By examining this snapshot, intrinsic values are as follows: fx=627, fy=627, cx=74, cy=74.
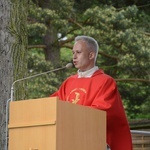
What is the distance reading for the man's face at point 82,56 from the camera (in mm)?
4984

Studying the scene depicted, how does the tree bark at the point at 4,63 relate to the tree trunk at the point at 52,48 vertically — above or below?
below

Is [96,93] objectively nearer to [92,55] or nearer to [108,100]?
[108,100]

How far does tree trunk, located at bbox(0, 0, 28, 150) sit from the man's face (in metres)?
1.25

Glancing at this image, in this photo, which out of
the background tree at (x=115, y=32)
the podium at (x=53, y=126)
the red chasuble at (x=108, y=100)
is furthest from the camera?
the background tree at (x=115, y=32)

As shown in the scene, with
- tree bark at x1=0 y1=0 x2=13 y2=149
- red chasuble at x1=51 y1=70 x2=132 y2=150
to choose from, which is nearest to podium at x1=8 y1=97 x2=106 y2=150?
red chasuble at x1=51 y1=70 x2=132 y2=150

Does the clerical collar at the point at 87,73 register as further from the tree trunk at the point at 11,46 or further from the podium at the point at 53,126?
the tree trunk at the point at 11,46

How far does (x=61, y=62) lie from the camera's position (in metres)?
13.0

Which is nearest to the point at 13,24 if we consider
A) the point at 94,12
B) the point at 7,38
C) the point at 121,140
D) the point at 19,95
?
the point at 7,38

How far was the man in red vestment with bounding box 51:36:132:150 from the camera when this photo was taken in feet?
15.8

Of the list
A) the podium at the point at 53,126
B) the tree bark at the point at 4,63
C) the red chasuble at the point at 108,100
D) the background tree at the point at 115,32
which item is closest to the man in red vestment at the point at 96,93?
the red chasuble at the point at 108,100

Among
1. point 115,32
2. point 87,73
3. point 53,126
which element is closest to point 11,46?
point 87,73

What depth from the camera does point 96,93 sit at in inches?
193

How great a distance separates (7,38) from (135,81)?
24.1 feet

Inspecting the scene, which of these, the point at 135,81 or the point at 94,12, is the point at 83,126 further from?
the point at 135,81
